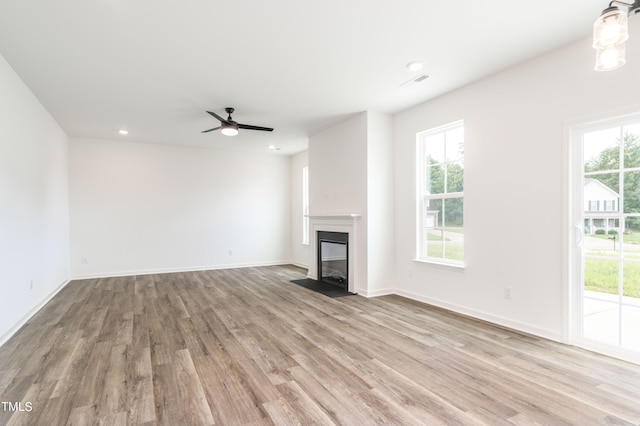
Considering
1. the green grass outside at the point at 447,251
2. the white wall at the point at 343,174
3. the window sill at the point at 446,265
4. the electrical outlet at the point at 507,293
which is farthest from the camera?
the white wall at the point at 343,174

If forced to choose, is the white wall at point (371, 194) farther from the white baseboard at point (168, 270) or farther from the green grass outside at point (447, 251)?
the white baseboard at point (168, 270)

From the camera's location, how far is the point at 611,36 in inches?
53.1

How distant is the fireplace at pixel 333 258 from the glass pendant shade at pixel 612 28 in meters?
4.20

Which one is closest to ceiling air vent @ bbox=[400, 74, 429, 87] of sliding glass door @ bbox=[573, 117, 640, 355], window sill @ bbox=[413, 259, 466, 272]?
sliding glass door @ bbox=[573, 117, 640, 355]

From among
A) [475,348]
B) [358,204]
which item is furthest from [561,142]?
[358,204]

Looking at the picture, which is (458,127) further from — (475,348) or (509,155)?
(475,348)

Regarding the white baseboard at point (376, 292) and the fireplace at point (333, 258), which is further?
the fireplace at point (333, 258)

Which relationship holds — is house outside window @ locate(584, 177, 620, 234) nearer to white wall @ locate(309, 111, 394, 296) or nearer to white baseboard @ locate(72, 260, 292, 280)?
white wall @ locate(309, 111, 394, 296)

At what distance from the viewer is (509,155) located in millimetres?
3541

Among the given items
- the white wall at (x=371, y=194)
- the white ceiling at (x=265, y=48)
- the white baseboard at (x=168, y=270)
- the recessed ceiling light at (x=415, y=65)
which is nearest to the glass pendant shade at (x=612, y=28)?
the white ceiling at (x=265, y=48)

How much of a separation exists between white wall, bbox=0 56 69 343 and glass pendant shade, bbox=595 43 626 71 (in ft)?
15.1

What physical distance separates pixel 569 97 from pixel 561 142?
41 centimetres

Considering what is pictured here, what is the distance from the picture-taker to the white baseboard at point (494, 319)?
3164 mm

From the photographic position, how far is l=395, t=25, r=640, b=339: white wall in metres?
2.98
